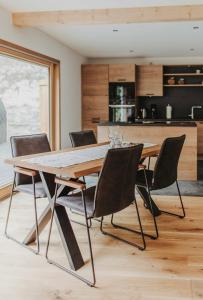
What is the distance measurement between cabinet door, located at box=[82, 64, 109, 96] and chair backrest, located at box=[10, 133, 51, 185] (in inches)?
173

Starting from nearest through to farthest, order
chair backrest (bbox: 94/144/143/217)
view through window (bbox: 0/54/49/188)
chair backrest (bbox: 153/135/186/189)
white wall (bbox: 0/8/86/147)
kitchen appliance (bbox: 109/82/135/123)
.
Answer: chair backrest (bbox: 94/144/143/217)
chair backrest (bbox: 153/135/186/189)
white wall (bbox: 0/8/86/147)
view through window (bbox: 0/54/49/188)
kitchen appliance (bbox: 109/82/135/123)

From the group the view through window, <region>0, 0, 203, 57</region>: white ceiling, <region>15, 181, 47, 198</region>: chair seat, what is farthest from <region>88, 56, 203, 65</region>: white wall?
<region>15, 181, 47, 198</region>: chair seat

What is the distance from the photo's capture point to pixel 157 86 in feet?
25.7

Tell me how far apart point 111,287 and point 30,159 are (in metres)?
1.23

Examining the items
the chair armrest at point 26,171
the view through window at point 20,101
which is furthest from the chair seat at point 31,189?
the view through window at point 20,101

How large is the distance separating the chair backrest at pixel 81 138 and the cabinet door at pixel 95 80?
11.8ft

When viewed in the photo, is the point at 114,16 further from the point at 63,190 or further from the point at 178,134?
the point at 63,190

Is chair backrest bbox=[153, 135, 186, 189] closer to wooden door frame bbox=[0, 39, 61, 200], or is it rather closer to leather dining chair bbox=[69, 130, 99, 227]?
leather dining chair bbox=[69, 130, 99, 227]

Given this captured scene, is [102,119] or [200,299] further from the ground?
[102,119]

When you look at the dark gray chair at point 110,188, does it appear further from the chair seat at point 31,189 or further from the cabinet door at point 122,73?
the cabinet door at point 122,73

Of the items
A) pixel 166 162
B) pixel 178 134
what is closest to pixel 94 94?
pixel 178 134

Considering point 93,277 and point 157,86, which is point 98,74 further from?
point 93,277

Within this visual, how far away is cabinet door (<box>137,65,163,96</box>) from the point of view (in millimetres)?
7793

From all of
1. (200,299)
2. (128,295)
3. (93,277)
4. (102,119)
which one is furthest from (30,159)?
Result: (102,119)
